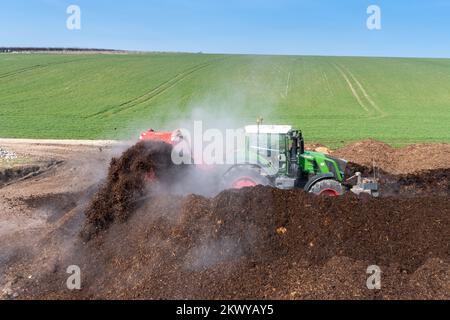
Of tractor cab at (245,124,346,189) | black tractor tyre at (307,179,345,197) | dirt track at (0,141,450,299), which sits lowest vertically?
dirt track at (0,141,450,299)

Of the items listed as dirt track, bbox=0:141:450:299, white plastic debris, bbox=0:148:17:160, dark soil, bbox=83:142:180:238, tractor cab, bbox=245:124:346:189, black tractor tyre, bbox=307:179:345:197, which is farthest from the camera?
white plastic debris, bbox=0:148:17:160

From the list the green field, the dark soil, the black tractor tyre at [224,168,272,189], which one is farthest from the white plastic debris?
the black tractor tyre at [224,168,272,189]

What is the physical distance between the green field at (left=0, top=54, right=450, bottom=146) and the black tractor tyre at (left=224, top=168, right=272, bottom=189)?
6703 millimetres

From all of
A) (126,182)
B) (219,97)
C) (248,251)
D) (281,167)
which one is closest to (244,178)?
(281,167)

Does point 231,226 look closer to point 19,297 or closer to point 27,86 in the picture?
point 19,297

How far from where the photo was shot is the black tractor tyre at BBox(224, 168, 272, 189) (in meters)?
11.8

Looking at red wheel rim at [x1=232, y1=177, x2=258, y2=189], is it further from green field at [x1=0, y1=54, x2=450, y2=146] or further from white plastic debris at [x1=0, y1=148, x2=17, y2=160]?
white plastic debris at [x1=0, y1=148, x2=17, y2=160]

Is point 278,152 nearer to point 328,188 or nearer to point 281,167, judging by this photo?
point 281,167

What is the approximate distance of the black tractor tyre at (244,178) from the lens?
11836 mm

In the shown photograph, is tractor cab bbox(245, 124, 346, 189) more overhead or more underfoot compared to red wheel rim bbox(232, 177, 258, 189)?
more overhead

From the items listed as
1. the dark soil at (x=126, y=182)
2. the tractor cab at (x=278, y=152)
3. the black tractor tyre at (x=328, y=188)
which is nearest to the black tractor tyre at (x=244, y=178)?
the tractor cab at (x=278, y=152)

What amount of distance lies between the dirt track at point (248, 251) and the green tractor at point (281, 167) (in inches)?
71.9

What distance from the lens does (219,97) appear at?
37.3 meters

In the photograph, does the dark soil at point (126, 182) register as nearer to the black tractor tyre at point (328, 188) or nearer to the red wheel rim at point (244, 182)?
the red wheel rim at point (244, 182)
